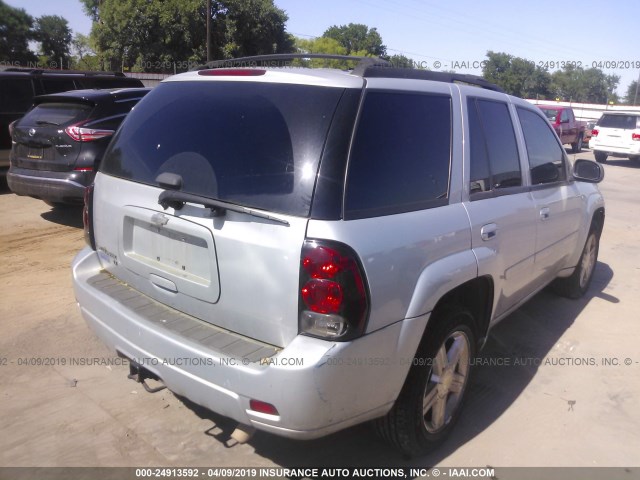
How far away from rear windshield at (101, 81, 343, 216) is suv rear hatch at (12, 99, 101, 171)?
4194 millimetres

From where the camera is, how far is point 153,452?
2877mm

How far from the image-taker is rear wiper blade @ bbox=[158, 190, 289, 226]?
7.52 ft

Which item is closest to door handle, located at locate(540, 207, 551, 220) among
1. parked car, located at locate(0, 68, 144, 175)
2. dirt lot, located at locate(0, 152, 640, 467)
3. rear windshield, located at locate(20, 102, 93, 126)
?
dirt lot, located at locate(0, 152, 640, 467)

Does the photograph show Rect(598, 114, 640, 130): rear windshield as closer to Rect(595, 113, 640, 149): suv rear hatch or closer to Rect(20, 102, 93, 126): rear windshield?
Rect(595, 113, 640, 149): suv rear hatch

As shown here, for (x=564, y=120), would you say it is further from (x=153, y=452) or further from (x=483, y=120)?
(x=153, y=452)

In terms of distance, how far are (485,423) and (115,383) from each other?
2.31 metres

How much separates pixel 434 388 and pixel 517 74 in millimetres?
69537

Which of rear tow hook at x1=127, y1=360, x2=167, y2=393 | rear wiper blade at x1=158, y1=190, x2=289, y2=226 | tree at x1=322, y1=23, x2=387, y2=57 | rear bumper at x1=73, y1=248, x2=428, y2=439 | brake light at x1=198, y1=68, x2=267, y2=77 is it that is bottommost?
rear tow hook at x1=127, y1=360, x2=167, y2=393

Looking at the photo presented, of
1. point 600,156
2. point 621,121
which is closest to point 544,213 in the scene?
point 621,121

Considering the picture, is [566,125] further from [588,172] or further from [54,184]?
[54,184]

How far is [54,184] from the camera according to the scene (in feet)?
21.7

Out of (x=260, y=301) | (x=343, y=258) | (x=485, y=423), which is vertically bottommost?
(x=485, y=423)

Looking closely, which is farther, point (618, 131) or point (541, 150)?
point (618, 131)

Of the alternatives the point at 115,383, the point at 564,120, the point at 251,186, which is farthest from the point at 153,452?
the point at 564,120
